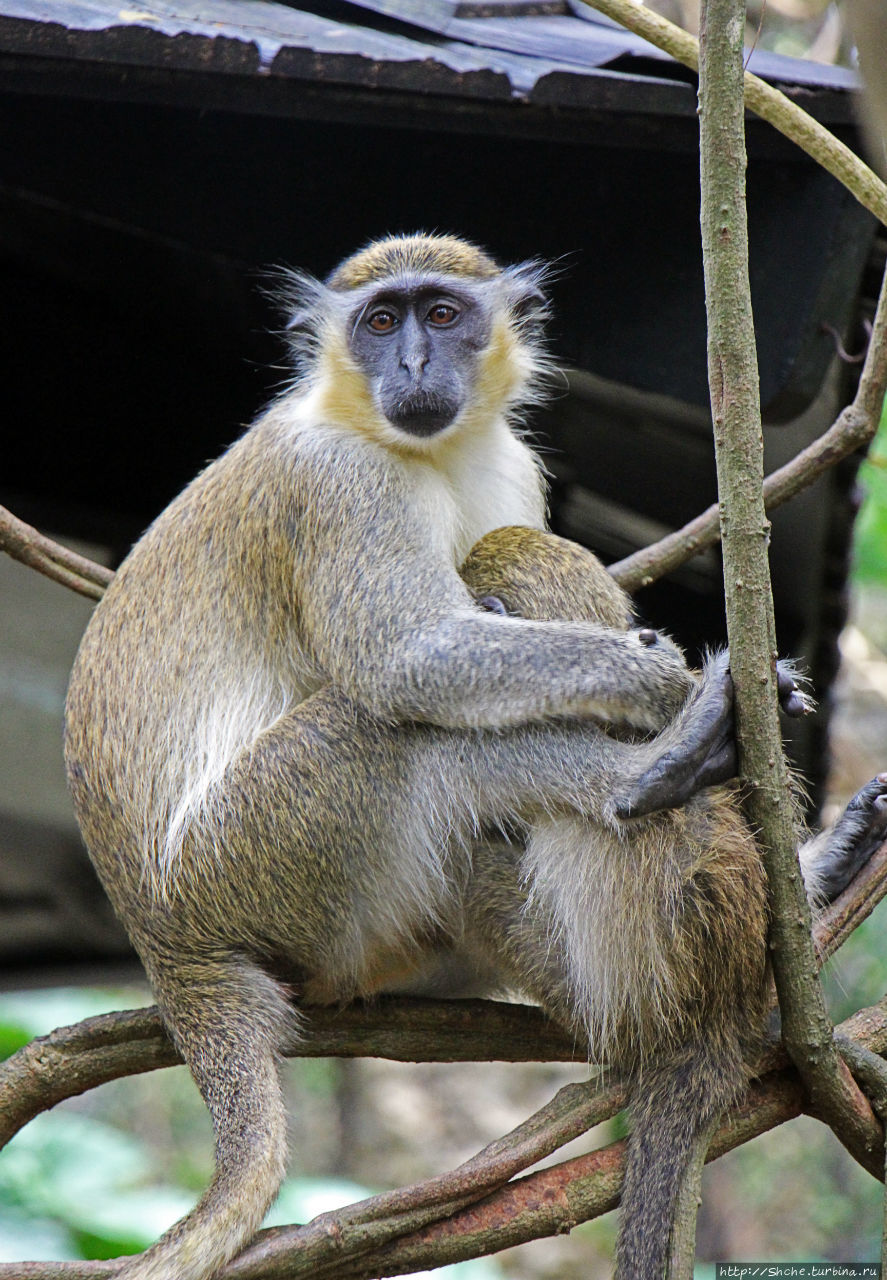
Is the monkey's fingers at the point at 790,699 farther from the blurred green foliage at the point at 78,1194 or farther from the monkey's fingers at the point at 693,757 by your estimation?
the blurred green foliage at the point at 78,1194

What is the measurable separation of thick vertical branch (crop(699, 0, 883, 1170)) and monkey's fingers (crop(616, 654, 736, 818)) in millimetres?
75

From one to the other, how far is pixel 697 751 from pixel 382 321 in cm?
203

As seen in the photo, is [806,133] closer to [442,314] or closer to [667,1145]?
[442,314]

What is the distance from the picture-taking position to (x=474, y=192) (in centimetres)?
500

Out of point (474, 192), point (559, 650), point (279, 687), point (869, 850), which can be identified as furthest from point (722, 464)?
point (474, 192)

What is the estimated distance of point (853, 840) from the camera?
3.72 metres

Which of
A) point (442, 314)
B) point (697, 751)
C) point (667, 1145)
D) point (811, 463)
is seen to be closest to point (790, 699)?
point (697, 751)

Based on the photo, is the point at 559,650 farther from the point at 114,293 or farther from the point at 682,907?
the point at 114,293

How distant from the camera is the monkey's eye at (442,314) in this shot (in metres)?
4.46

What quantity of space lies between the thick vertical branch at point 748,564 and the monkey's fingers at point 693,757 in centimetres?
8

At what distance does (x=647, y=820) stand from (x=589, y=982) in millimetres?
479

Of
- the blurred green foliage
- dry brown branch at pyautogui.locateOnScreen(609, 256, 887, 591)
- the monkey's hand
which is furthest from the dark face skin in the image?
the blurred green foliage

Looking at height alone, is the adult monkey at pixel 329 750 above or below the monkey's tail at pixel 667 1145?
above

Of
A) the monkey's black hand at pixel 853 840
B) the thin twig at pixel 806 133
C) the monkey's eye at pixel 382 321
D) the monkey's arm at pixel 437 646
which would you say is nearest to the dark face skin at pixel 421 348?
the monkey's eye at pixel 382 321
